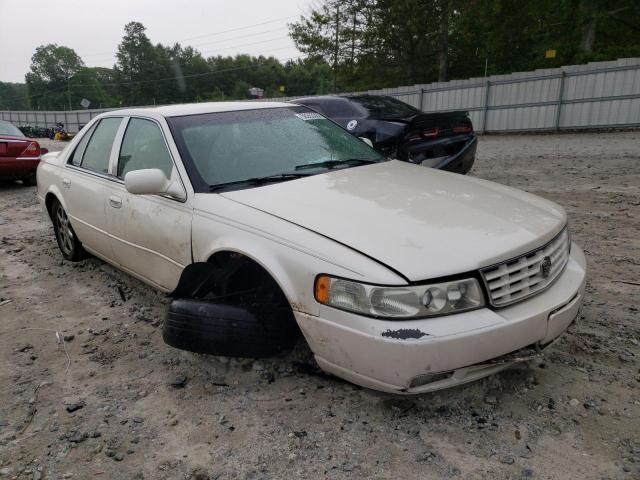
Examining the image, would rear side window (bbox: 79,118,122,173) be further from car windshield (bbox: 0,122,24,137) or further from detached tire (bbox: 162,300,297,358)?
car windshield (bbox: 0,122,24,137)

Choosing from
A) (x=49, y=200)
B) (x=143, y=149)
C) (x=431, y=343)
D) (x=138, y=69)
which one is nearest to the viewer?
(x=431, y=343)

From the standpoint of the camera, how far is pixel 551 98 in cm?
1584

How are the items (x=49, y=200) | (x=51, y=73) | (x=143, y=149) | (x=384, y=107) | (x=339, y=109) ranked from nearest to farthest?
(x=143, y=149)
(x=49, y=200)
(x=384, y=107)
(x=339, y=109)
(x=51, y=73)

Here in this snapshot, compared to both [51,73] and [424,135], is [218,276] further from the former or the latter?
[51,73]

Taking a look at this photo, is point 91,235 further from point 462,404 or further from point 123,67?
point 123,67

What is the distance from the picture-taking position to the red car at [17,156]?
372 inches

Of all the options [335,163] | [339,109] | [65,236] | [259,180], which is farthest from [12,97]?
[259,180]

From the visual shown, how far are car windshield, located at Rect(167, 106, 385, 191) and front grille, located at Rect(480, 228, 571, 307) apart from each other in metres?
1.37

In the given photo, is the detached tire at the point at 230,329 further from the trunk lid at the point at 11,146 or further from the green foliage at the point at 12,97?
the green foliage at the point at 12,97

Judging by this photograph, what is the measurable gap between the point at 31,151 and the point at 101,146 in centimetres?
698

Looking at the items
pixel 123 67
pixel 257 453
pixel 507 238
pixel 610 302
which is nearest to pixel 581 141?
pixel 610 302

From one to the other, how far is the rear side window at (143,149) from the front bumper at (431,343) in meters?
1.58

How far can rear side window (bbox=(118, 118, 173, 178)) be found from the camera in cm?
323

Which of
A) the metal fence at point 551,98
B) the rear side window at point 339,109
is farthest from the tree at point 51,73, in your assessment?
the rear side window at point 339,109
